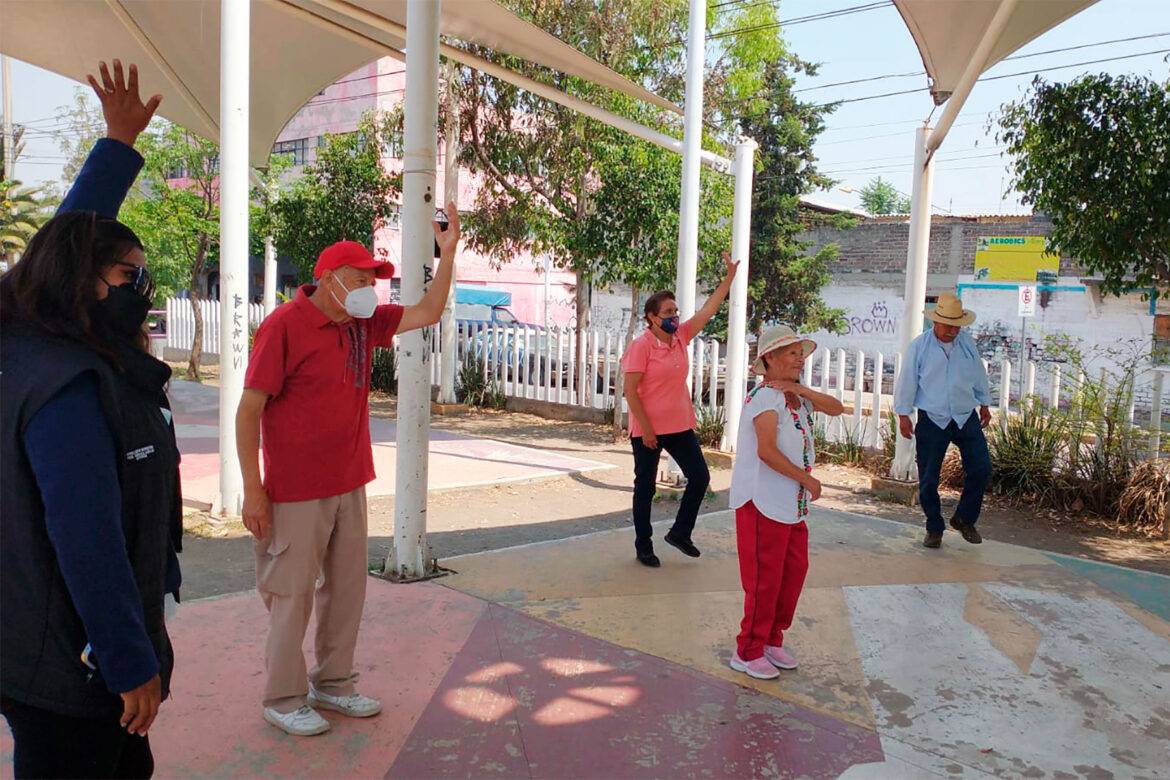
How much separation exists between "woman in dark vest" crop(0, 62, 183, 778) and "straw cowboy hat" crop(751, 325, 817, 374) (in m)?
2.70

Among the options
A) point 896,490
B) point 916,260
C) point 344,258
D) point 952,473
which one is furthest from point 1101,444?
point 344,258

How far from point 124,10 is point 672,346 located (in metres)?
7.55

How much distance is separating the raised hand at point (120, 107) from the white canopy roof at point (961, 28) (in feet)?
18.8

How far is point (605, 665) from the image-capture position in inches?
162

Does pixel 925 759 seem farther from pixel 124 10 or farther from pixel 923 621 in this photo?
pixel 124 10

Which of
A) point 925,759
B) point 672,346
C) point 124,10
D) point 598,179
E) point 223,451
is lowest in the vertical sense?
point 925,759

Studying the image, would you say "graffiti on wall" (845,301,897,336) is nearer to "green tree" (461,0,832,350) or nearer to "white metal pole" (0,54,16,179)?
"green tree" (461,0,832,350)

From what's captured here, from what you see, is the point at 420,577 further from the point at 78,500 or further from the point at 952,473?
the point at 952,473

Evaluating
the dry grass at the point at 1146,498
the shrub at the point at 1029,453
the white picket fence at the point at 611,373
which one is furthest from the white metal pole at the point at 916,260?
the dry grass at the point at 1146,498

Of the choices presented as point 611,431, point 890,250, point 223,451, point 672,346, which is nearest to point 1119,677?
point 672,346

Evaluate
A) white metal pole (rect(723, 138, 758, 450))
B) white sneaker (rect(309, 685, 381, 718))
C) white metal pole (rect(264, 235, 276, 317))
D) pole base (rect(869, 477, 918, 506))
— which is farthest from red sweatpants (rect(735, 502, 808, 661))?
white metal pole (rect(264, 235, 276, 317))

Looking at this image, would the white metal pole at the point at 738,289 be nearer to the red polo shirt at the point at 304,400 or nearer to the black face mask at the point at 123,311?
the red polo shirt at the point at 304,400

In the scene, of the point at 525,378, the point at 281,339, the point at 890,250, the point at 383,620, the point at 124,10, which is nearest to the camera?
the point at 281,339

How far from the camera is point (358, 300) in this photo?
11.2 feet
